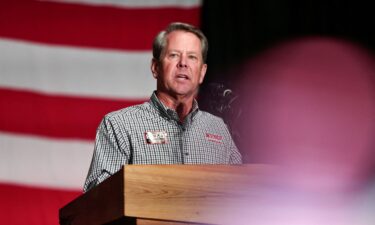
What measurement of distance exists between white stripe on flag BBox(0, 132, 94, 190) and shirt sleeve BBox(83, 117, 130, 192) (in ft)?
5.09

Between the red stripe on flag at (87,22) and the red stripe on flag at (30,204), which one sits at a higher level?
the red stripe on flag at (87,22)

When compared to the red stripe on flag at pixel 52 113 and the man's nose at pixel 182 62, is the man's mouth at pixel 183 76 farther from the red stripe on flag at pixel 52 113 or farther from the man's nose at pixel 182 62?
the red stripe on flag at pixel 52 113

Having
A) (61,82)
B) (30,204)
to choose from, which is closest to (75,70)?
(61,82)

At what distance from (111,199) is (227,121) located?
736 mm

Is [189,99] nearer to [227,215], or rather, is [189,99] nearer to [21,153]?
[227,215]

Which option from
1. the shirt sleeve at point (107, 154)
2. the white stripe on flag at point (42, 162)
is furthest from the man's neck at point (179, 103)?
the white stripe on flag at point (42, 162)

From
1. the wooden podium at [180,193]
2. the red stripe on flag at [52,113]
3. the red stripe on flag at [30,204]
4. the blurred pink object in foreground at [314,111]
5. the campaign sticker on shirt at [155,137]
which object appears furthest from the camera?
the red stripe on flag at [52,113]

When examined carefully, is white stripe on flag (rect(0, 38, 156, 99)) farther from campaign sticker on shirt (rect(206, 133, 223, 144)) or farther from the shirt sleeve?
the shirt sleeve

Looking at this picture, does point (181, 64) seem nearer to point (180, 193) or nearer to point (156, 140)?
point (156, 140)

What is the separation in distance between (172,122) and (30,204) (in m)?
1.62

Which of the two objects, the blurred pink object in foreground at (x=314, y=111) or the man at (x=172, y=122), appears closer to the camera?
the blurred pink object in foreground at (x=314, y=111)

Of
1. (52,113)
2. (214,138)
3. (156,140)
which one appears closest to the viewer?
(156,140)

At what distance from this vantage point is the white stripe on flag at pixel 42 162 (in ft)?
12.3

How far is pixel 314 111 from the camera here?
3561mm
